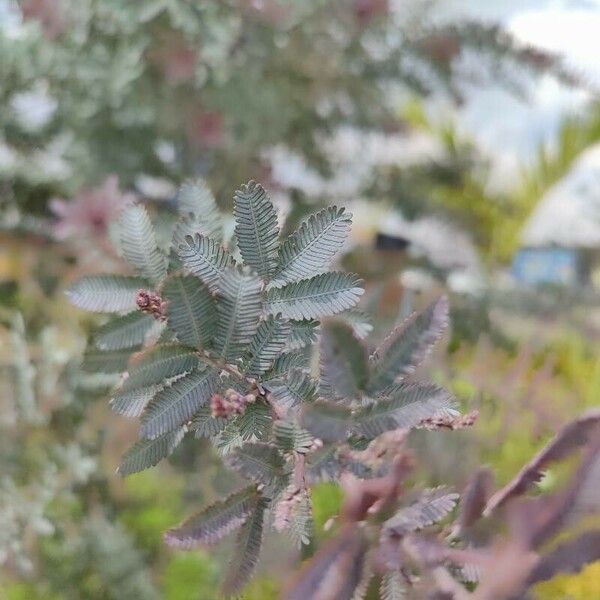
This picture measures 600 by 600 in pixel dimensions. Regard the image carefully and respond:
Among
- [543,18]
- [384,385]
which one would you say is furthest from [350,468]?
[543,18]

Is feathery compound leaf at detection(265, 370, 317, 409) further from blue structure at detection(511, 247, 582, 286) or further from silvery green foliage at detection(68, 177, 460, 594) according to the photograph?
blue structure at detection(511, 247, 582, 286)

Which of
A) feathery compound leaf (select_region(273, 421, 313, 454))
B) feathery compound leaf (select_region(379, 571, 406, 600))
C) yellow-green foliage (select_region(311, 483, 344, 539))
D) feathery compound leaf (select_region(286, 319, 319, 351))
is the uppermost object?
feathery compound leaf (select_region(286, 319, 319, 351))

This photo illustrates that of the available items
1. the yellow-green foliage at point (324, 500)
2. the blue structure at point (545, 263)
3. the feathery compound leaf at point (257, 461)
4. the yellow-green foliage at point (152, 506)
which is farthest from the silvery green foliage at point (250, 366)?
the blue structure at point (545, 263)

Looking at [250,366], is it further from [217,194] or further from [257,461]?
[217,194]

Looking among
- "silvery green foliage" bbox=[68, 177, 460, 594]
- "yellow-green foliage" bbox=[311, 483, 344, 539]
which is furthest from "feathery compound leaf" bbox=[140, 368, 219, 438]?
"yellow-green foliage" bbox=[311, 483, 344, 539]

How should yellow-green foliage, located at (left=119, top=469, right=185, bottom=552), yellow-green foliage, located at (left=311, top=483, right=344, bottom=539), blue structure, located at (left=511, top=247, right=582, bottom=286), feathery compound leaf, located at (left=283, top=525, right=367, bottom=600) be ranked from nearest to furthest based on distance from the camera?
1. feathery compound leaf, located at (left=283, top=525, right=367, bottom=600)
2. yellow-green foliage, located at (left=311, top=483, right=344, bottom=539)
3. yellow-green foliage, located at (left=119, top=469, right=185, bottom=552)
4. blue structure, located at (left=511, top=247, right=582, bottom=286)

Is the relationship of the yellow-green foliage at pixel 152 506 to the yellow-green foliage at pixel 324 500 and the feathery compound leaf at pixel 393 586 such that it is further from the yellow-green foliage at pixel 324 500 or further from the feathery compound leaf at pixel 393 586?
the feathery compound leaf at pixel 393 586
